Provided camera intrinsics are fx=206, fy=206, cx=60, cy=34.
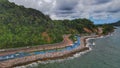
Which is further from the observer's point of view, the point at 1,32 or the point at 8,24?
A: the point at 8,24

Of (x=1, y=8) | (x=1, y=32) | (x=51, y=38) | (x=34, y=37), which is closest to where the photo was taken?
(x=1, y=32)

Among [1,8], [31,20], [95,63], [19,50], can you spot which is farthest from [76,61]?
[1,8]

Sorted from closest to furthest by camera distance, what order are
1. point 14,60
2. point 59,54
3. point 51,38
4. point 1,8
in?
point 14,60 < point 59,54 < point 51,38 < point 1,8

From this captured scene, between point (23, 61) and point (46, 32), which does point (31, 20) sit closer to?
point (46, 32)

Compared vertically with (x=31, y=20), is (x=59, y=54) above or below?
below

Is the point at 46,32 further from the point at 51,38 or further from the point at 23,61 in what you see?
the point at 23,61

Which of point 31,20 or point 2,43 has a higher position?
point 31,20

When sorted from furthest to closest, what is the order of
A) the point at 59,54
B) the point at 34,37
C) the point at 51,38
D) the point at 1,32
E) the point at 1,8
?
the point at 1,8 → the point at 51,38 → the point at 34,37 → the point at 1,32 → the point at 59,54

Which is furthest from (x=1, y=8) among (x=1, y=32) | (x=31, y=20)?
(x=1, y=32)

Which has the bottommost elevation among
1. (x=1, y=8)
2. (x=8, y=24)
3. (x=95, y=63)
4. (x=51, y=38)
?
(x=95, y=63)
